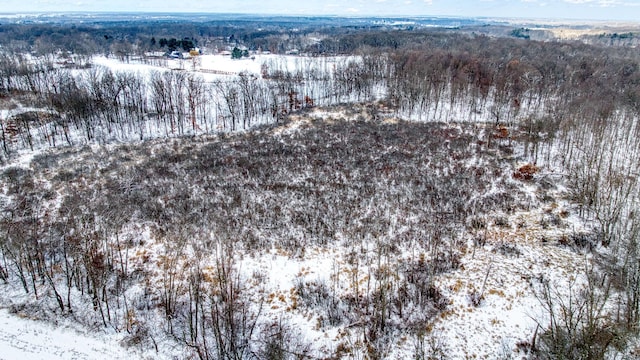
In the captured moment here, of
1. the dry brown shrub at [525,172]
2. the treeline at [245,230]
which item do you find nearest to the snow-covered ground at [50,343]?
the treeline at [245,230]

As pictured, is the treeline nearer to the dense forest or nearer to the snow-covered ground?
the dense forest

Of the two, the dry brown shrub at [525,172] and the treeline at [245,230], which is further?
the dry brown shrub at [525,172]

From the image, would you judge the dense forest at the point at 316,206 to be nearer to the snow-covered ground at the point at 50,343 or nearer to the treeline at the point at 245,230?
the treeline at the point at 245,230

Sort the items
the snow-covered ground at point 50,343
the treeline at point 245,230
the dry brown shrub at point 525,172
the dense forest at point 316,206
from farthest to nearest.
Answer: the dry brown shrub at point 525,172 → the treeline at point 245,230 → the dense forest at point 316,206 → the snow-covered ground at point 50,343

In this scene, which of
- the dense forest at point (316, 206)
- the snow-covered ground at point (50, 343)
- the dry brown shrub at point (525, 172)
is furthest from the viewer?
the dry brown shrub at point (525, 172)

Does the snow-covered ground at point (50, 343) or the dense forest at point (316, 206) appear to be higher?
the dense forest at point (316, 206)

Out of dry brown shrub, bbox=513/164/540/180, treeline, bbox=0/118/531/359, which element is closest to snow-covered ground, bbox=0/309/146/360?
treeline, bbox=0/118/531/359

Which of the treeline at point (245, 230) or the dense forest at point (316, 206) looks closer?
the dense forest at point (316, 206)

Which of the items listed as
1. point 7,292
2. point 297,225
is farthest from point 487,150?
point 7,292

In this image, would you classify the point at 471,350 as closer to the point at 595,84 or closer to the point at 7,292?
the point at 7,292

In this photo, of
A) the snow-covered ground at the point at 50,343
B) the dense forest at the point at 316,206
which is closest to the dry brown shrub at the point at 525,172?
the dense forest at the point at 316,206
